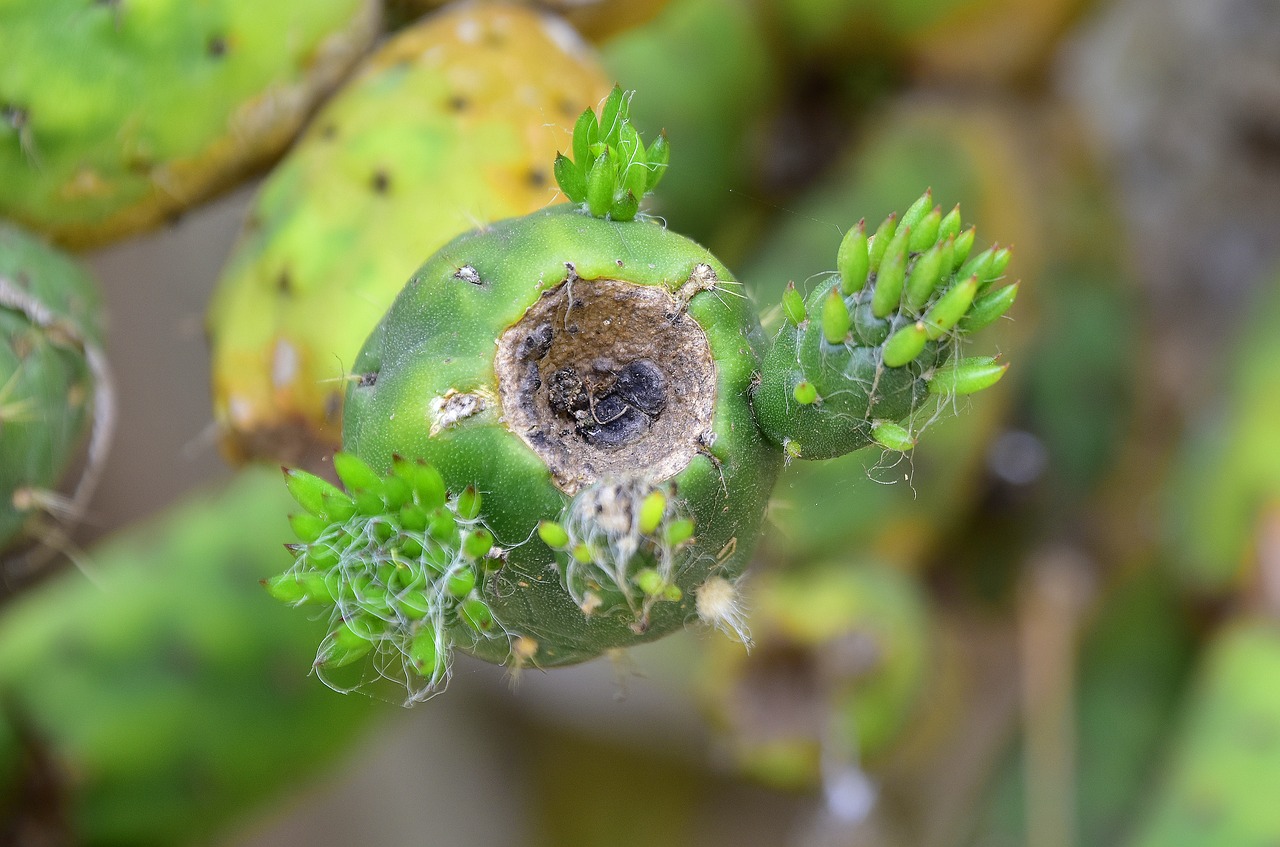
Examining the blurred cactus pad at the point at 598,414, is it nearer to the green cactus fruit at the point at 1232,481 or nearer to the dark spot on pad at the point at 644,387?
the dark spot on pad at the point at 644,387

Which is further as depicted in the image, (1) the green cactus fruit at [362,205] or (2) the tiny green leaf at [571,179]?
(1) the green cactus fruit at [362,205]

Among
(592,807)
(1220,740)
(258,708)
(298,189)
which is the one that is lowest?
(592,807)

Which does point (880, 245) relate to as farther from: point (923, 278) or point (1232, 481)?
point (1232, 481)

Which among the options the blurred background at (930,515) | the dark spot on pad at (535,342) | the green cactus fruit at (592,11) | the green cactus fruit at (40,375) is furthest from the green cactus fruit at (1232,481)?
the green cactus fruit at (40,375)

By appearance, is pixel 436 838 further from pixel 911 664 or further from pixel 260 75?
pixel 260 75

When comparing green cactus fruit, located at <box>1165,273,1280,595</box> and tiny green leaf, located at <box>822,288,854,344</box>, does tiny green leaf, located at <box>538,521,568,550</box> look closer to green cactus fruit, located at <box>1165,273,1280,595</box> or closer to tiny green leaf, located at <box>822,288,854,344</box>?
tiny green leaf, located at <box>822,288,854,344</box>

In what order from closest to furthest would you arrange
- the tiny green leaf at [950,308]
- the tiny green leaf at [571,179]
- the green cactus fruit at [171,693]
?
the tiny green leaf at [950,308], the tiny green leaf at [571,179], the green cactus fruit at [171,693]

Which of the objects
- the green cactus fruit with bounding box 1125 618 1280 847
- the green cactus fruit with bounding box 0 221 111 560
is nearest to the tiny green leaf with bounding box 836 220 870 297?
the green cactus fruit with bounding box 0 221 111 560

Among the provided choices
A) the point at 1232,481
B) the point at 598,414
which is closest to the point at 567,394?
the point at 598,414

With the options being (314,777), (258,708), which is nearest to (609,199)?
(258,708)
